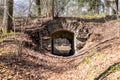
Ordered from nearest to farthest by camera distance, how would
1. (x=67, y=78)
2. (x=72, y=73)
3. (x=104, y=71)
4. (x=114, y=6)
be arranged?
(x=104, y=71)
(x=67, y=78)
(x=72, y=73)
(x=114, y=6)

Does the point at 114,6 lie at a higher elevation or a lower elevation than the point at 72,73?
higher

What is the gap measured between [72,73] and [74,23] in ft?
29.1

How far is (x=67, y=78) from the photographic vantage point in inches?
354

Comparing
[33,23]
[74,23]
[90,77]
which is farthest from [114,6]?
[90,77]

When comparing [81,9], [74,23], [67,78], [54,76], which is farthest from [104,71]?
[81,9]

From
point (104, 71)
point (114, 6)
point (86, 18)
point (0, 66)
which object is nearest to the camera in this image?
point (104, 71)

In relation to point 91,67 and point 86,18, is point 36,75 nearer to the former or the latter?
point 91,67

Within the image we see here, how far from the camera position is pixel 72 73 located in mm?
9648

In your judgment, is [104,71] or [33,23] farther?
[33,23]

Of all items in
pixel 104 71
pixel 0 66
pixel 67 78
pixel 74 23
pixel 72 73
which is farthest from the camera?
pixel 74 23

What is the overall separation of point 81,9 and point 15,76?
24.1m

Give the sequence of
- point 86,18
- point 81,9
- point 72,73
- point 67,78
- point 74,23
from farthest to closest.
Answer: point 81,9, point 86,18, point 74,23, point 72,73, point 67,78

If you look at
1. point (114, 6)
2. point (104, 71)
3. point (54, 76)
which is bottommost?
point (54, 76)

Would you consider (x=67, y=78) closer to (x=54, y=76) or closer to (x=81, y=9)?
(x=54, y=76)
